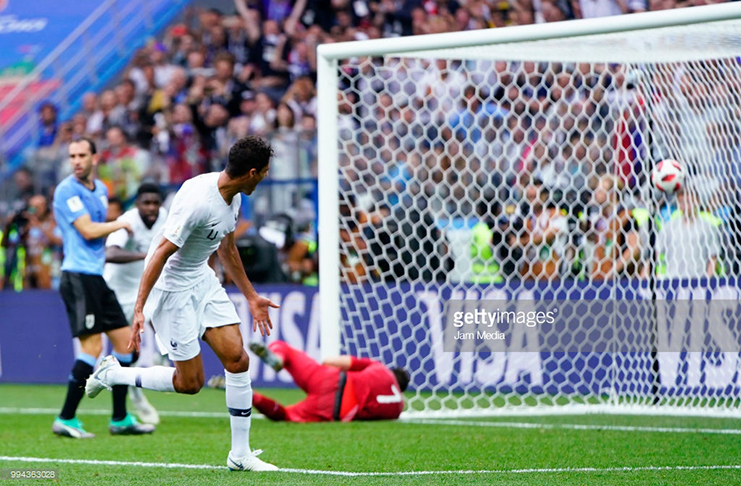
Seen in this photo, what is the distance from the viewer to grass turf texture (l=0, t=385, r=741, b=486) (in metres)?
5.62

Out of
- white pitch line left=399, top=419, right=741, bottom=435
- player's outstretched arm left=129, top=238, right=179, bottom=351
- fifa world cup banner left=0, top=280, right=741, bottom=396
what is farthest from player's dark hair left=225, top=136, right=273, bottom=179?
fifa world cup banner left=0, top=280, right=741, bottom=396

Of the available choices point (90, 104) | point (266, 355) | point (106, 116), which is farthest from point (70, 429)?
point (90, 104)

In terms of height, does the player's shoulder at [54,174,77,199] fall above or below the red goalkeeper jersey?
above

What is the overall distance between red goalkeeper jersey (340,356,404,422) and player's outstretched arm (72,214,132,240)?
215 centimetres

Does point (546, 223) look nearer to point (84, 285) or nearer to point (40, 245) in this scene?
point (84, 285)

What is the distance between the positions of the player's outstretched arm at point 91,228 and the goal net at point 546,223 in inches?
74.4

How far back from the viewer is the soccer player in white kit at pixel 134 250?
333 inches

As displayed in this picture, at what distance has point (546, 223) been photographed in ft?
34.7

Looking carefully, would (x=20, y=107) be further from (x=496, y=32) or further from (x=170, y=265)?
(x=170, y=265)

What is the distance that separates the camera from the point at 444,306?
10.8 m

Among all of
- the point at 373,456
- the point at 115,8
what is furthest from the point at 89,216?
the point at 115,8

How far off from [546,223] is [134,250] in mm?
3975

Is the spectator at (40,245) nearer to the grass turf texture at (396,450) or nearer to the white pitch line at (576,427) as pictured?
the grass turf texture at (396,450)

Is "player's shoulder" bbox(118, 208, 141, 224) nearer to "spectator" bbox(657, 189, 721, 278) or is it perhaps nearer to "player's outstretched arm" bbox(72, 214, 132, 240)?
"player's outstretched arm" bbox(72, 214, 132, 240)
